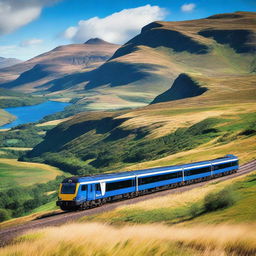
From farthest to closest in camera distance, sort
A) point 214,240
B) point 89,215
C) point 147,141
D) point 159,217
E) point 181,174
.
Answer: point 147,141 → point 181,174 → point 89,215 → point 159,217 → point 214,240

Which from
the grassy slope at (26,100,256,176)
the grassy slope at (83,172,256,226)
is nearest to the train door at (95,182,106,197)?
the grassy slope at (83,172,256,226)

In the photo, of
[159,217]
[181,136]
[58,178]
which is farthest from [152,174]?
[58,178]

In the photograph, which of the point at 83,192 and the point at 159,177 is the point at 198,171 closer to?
the point at 159,177

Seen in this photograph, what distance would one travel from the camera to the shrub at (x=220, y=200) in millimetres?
24422

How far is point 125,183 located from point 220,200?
19.1 m

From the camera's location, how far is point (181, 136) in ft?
520

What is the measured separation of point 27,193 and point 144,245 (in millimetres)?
148111

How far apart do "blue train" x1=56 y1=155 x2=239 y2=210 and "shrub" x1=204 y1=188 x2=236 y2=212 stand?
1524 cm

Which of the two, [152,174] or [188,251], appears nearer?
[188,251]

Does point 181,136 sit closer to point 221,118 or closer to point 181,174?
point 221,118

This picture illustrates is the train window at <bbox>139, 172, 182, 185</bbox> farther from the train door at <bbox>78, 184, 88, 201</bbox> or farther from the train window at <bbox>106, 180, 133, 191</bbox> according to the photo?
the train door at <bbox>78, 184, 88, 201</bbox>

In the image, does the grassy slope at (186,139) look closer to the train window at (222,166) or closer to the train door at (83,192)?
the train window at (222,166)

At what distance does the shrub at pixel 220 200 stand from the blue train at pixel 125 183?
15.2m

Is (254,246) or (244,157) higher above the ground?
(254,246)
